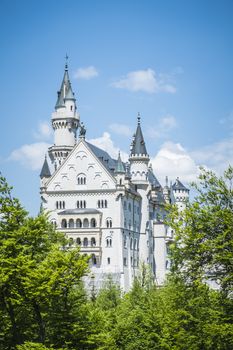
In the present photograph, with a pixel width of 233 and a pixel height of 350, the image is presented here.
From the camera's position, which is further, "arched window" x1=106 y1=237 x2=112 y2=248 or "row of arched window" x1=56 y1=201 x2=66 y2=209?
"row of arched window" x1=56 y1=201 x2=66 y2=209

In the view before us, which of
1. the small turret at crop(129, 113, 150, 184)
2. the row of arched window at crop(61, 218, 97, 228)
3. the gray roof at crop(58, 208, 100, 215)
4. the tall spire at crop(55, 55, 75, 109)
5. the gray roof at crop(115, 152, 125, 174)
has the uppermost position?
the tall spire at crop(55, 55, 75, 109)

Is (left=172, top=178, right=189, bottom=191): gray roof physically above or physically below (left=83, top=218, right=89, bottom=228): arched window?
above

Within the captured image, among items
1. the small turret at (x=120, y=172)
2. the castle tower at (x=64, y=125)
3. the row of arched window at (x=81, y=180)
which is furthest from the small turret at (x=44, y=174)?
the small turret at (x=120, y=172)

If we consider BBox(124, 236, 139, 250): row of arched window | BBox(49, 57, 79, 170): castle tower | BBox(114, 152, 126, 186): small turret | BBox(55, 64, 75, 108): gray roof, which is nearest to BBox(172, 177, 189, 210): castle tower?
BBox(124, 236, 139, 250): row of arched window

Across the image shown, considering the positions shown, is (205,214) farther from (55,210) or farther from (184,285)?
(55,210)

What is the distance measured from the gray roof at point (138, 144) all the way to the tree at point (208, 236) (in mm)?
83376

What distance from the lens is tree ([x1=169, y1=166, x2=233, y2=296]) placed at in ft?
126

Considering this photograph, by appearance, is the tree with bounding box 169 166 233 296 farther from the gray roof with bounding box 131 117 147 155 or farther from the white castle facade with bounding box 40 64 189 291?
the gray roof with bounding box 131 117 147 155

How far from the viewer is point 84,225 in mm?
112812

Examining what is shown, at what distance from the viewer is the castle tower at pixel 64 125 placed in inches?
4906

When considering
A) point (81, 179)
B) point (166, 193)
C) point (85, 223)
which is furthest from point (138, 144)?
point (166, 193)

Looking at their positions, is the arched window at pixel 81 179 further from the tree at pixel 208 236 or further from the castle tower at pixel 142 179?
the tree at pixel 208 236

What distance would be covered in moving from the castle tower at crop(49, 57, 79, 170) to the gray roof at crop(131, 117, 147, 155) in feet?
36.5

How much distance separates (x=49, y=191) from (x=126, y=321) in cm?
6454
